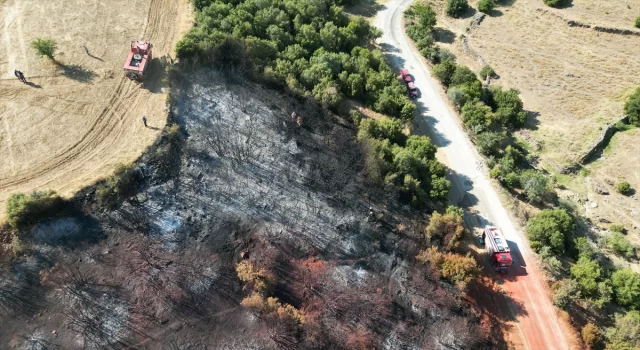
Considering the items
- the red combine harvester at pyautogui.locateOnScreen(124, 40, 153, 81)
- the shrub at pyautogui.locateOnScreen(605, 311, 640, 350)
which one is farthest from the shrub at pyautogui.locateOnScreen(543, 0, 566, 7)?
the red combine harvester at pyautogui.locateOnScreen(124, 40, 153, 81)

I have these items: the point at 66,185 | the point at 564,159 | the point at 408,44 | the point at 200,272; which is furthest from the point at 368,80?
the point at 66,185

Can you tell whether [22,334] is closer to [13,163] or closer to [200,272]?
[200,272]

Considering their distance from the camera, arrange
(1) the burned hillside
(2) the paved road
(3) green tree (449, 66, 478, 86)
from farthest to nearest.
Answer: (3) green tree (449, 66, 478, 86), (2) the paved road, (1) the burned hillside

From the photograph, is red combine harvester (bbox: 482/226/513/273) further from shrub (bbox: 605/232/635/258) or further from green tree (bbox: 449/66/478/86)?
green tree (bbox: 449/66/478/86)

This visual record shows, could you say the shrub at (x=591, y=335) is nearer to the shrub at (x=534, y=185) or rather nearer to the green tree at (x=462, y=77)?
the shrub at (x=534, y=185)

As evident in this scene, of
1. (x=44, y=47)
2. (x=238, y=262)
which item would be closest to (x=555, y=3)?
(x=238, y=262)

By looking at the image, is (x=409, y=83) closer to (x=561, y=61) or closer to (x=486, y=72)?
(x=486, y=72)
